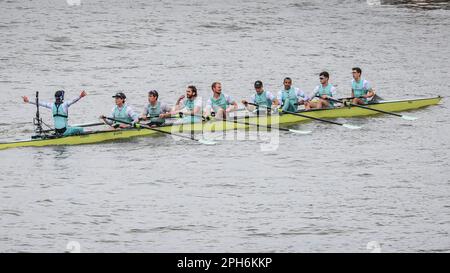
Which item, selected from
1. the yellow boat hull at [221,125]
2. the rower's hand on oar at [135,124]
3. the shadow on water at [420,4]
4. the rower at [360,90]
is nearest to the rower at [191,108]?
the yellow boat hull at [221,125]

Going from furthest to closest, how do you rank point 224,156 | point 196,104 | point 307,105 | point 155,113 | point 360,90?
point 360,90 < point 307,105 < point 196,104 < point 155,113 < point 224,156

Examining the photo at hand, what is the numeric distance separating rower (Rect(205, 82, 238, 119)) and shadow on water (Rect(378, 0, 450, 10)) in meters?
32.1

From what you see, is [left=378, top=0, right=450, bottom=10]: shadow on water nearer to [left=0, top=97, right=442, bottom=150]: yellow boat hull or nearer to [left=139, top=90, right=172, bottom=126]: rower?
[left=0, top=97, right=442, bottom=150]: yellow boat hull

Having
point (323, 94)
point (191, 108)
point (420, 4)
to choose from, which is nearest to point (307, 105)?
point (323, 94)

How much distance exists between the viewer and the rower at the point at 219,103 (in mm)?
38719

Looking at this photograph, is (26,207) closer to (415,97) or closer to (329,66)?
(415,97)

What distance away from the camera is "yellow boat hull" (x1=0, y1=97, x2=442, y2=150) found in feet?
120

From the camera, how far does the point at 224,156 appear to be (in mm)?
37906

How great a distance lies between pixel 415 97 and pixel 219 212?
742 inches

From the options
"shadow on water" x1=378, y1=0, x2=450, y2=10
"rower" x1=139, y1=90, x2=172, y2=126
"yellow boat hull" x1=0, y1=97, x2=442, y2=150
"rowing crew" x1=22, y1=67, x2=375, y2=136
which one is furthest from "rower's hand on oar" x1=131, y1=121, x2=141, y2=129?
"shadow on water" x1=378, y1=0, x2=450, y2=10

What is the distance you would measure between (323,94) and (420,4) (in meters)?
30.0

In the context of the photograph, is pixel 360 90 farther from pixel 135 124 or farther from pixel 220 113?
pixel 135 124

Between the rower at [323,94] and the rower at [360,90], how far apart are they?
1.22m

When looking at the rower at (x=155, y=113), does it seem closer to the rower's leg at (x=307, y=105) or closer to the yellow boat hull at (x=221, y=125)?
the yellow boat hull at (x=221, y=125)
